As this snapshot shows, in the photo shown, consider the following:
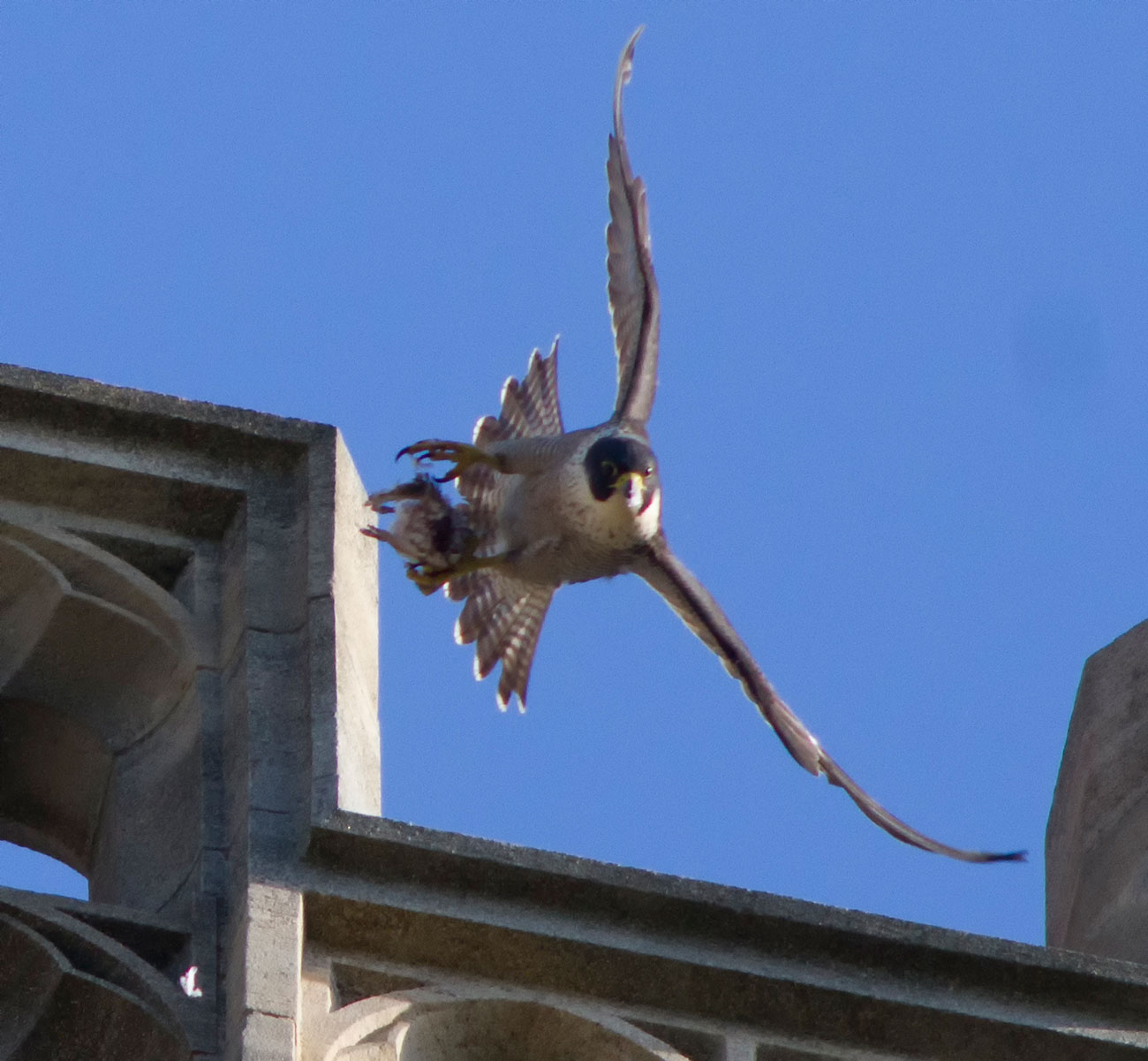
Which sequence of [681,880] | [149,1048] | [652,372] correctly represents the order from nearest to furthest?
[149,1048]
[681,880]
[652,372]

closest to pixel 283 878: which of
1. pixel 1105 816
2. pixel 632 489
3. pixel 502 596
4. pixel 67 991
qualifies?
pixel 67 991

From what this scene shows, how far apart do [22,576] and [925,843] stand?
2.74 meters

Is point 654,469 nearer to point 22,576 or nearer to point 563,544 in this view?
point 563,544

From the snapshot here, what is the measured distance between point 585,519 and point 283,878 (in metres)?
1.96

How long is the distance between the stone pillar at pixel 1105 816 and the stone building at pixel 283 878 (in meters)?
0.29

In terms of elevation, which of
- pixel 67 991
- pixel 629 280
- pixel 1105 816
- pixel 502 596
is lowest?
pixel 67 991

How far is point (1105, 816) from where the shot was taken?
14.2 meters

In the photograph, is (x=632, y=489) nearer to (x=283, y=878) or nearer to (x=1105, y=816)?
(x=283, y=878)

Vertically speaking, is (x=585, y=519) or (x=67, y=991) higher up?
(x=585, y=519)

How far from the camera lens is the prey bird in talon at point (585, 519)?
13.1 meters

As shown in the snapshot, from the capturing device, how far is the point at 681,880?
1207 cm

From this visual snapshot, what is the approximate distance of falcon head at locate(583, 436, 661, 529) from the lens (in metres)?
13.0

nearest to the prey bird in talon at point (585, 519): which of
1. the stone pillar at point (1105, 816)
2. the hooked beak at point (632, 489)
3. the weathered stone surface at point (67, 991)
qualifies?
the hooked beak at point (632, 489)

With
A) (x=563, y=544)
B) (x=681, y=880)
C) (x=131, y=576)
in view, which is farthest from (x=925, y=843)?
(x=131, y=576)
